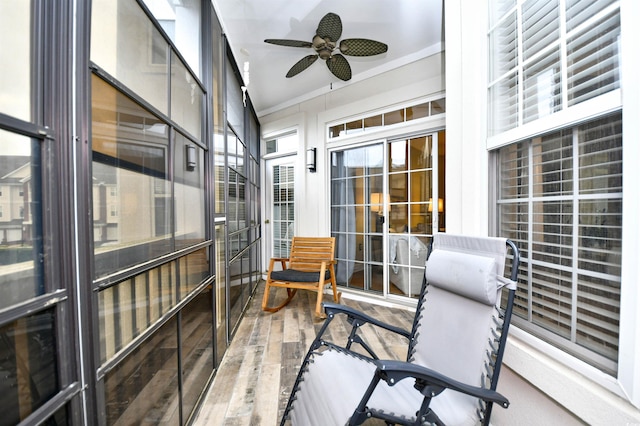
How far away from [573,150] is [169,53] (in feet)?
5.87

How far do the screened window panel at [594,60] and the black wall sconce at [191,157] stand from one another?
1745 millimetres

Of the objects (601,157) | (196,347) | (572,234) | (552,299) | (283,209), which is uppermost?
(601,157)

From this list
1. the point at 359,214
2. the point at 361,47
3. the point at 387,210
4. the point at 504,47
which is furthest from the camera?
the point at 359,214

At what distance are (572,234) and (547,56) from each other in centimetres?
76

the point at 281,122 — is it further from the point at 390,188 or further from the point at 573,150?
the point at 573,150

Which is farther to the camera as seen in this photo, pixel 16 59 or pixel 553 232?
pixel 553 232

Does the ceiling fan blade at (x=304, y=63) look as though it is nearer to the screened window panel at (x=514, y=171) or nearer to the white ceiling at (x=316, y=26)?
the white ceiling at (x=316, y=26)

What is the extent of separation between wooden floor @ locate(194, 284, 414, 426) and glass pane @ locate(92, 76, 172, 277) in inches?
41.5

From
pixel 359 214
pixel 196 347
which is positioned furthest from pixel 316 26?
pixel 196 347

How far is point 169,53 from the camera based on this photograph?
1271mm

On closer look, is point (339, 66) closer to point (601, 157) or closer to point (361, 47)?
point (361, 47)

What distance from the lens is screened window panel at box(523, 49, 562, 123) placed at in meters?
1.09

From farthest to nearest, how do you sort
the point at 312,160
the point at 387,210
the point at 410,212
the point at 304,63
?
1. the point at 312,160
2. the point at 387,210
3. the point at 410,212
4. the point at 304,63

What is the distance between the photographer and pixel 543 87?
3.78ft
